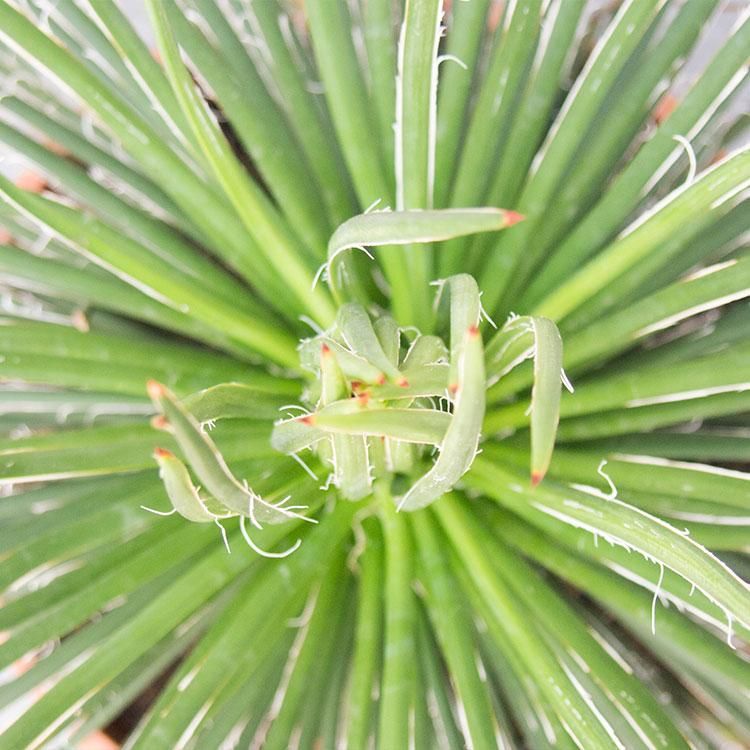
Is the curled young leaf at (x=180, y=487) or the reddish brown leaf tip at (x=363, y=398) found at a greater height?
the reddish brown leaf tip at (x=363, y=398)

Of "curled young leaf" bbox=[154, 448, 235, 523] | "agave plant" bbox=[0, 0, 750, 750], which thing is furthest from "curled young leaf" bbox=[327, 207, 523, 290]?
"curled young leaf" bbox=[154, 448, 235, 523]

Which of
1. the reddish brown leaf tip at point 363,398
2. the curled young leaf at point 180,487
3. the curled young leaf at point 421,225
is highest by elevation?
the curled young leaf at point 421,225

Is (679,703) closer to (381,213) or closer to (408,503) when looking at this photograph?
(408,503)

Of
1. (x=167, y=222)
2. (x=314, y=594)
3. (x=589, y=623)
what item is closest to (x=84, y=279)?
(x=167, y=222)

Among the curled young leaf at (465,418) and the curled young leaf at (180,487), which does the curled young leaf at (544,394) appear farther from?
the curled young leaf at (180,487)

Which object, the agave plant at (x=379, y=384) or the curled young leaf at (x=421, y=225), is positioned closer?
the curled young leaf at (x=421, y=225)

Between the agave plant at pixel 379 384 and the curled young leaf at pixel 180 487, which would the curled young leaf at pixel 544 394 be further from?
the curled young leaf at pixel 180 487

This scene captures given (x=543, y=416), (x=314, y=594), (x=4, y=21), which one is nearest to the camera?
(x=543, y=416)

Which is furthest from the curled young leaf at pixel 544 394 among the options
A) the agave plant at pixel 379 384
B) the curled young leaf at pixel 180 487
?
the curled young leaf at pixel 180 487
